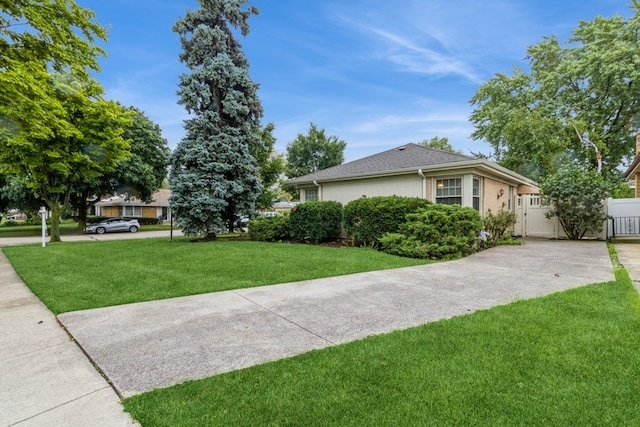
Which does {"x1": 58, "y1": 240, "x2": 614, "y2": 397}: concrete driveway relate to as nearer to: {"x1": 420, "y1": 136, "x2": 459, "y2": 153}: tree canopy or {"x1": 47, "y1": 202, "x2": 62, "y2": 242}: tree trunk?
{"x1": 47, "y1": 202, "x2": 62, "y2": 242}: tree trunk

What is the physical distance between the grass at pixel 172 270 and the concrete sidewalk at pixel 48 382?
89cm

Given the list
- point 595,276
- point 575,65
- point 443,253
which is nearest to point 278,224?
point 443,253

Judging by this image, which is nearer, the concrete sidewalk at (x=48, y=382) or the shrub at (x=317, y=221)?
the concrete sidewalk at (x=48, y=382)

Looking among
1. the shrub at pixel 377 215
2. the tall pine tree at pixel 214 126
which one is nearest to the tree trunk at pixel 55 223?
the tall pine tree at pixel 214 126

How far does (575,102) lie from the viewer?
2128cm

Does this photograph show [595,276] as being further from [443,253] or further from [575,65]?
[575,65]

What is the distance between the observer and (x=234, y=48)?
13.4m

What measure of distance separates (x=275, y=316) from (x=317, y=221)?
23.5 feet

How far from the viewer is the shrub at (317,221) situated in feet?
36.9

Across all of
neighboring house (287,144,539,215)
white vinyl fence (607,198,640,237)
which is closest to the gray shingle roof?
neighboring house (287,144,539,215)

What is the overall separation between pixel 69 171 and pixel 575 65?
26.7 m

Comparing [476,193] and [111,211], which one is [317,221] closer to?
[476,193]

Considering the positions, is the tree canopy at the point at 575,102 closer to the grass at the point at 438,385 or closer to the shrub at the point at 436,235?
the shrub at the point at 436,235

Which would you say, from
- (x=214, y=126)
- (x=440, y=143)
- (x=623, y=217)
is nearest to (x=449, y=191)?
(x=623, y=217)
